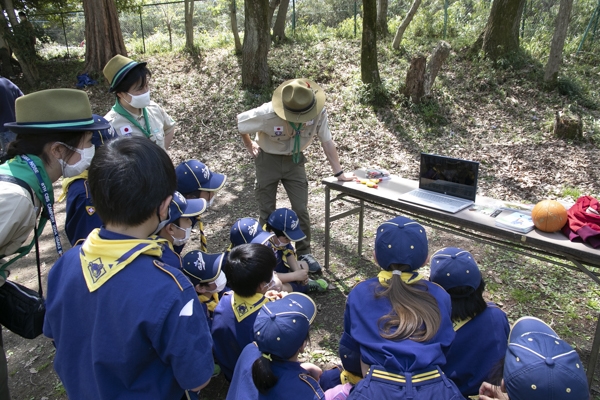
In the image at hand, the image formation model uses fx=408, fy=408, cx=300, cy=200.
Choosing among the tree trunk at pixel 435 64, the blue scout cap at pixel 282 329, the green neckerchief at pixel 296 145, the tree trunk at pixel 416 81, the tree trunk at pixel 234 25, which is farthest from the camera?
the tree trunk at pixel 234 25

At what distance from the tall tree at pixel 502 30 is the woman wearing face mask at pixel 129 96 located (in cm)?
864

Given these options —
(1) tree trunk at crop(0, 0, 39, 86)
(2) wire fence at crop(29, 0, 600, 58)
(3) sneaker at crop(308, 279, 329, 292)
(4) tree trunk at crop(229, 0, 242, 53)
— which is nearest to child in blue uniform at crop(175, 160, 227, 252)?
(3) sneaker at crop(308, 279, 329, 292)

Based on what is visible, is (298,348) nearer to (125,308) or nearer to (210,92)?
(125,308)

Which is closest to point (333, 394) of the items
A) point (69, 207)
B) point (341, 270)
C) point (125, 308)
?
point (125, 308)

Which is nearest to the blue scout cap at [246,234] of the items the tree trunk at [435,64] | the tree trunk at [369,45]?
the tree trunk at [435,64]

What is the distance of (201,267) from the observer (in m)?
2.59

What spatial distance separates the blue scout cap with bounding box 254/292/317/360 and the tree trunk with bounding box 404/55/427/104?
739cm

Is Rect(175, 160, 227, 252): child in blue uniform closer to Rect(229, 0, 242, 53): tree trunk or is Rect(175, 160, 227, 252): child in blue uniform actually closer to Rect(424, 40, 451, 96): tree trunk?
Rect(424, 40, 451, 96): tree trunk

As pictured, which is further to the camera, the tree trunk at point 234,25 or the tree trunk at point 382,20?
the tree trunk at point 382,20

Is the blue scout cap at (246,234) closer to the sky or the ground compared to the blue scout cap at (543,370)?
closer to the ground

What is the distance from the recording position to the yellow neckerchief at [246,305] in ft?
7.61

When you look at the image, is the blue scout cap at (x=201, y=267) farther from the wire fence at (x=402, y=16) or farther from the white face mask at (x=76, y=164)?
the wire fence at (x=402, y=16)

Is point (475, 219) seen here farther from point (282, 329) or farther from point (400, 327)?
point (282, 329)

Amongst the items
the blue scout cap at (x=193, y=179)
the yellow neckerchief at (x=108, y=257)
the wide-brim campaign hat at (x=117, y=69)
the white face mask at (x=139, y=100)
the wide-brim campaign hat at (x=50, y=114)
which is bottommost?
the blue scout cap at (x=193, y=179)
